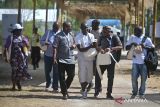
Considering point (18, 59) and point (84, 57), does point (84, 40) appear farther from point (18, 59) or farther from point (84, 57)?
point (18, 59)

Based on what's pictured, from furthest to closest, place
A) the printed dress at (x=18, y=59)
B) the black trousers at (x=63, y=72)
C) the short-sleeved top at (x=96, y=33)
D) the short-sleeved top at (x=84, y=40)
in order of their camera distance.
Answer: the printed dress at (x=18, y=59)
the short-sleeved top at (x=96, y=33)
the short-sleeved top at (x=84, y=40)
the black trousers at (x=63, y=72)

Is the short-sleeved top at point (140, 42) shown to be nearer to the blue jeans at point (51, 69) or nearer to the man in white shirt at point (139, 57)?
the man in white shirt at point (139, 57)

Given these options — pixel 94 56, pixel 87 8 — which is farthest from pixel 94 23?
pixel 87 8

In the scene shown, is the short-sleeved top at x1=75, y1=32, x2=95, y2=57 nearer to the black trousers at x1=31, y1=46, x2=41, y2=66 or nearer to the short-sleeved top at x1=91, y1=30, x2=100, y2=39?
the short-sleeved top at x1=91, y1=30, x2=100, y2=39

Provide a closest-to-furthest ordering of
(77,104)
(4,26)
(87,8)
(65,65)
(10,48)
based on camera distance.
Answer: (77,104) < (65,65) < (10,48) < (4,26) < (87,8)

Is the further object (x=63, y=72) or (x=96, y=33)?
(x=96, y=33)

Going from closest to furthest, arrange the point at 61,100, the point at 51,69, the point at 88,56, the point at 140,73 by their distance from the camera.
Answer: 1. the point at 61,100
2. the point at 88,56
3. the point at 140,73
4. the point at 51,69

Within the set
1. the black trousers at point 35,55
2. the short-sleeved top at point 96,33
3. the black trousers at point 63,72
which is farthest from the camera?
the black trousers at point 35,55

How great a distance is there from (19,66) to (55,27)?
1.49 meters

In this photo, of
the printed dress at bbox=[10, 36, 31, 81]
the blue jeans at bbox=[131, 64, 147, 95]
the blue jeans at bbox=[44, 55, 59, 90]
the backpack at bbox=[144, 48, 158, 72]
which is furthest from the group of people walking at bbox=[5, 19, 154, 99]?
the printed dress at bbox=[10, 36, 31, 81]

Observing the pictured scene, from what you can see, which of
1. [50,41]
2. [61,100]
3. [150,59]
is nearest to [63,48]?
[61,100]

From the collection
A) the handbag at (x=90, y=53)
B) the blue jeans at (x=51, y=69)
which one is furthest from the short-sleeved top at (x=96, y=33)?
the blue jeans at (x=51, y=69)

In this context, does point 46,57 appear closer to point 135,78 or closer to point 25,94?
point 25,94

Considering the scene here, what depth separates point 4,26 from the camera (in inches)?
1222
